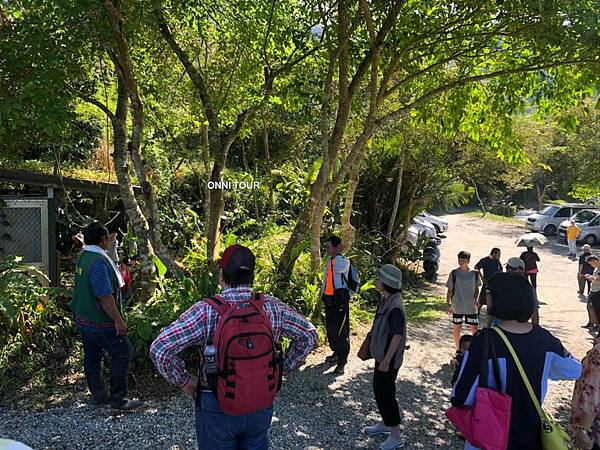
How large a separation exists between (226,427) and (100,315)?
243 cm

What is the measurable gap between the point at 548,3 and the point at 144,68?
6.35 metres

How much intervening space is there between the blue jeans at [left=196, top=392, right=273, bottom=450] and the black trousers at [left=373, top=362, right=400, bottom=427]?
176 cm

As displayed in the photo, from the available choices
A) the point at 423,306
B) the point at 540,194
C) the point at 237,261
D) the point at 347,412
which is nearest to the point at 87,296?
the point at 237,261

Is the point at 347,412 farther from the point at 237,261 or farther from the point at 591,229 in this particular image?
the point at 591,229

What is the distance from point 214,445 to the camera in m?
2.66

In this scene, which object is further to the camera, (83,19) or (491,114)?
(491,114)

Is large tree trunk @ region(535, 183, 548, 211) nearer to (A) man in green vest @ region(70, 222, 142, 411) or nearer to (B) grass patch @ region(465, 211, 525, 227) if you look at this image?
(B) grass patch @ region(465, 211, 525, 227)

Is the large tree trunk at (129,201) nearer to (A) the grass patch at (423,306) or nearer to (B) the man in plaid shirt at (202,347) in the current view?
(B) the man in plaid shirt at (202,347)

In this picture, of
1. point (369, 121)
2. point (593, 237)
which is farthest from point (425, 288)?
point (593, 237)

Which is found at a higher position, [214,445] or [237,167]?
[237,167]

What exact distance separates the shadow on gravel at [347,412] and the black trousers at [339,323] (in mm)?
286

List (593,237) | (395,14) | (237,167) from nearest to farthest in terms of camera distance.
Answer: (395,14), (237,167), (593,237)

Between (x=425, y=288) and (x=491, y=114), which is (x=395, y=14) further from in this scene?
(x=425, y=288)

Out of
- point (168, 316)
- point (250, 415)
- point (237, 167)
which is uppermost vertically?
point (237, 167)
